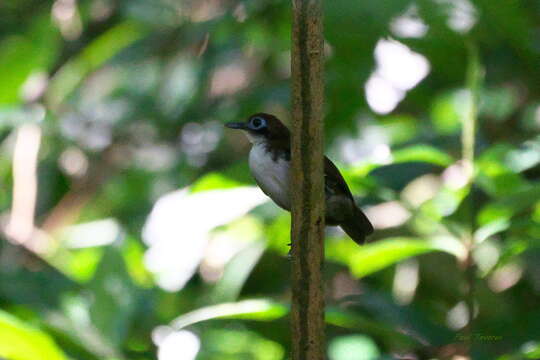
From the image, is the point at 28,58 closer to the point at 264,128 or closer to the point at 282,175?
the point at 264,128

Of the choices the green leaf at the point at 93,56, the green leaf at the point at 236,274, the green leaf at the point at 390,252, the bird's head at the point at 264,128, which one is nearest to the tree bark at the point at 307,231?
the green leaf at the point at 390,252

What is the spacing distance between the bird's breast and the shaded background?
2.1 inches

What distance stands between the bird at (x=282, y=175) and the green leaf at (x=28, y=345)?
85 cm

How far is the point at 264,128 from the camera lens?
11.5 feet

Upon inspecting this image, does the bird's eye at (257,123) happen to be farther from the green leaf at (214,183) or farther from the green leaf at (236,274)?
the green leaf at (236,274)

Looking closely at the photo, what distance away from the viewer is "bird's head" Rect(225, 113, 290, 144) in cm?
345

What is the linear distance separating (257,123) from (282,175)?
0.41m

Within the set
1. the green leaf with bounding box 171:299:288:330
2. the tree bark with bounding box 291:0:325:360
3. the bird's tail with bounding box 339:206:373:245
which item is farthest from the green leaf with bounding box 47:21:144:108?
the tree bark with bounding box 291:0:325:360

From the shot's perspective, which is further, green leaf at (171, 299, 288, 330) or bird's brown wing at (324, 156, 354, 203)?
bird's brown wing at (324, 156, 354, 203)

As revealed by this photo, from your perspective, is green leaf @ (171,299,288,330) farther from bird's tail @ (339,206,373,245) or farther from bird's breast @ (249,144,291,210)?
bird's tail @ (339,206,373,245)

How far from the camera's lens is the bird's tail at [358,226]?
349cm

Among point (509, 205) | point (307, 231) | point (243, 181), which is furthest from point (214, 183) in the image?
point (307, 231)

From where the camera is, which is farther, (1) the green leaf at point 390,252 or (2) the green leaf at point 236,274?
(2) the green leaf at point 236,274

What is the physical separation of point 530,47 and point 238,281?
171 cm
